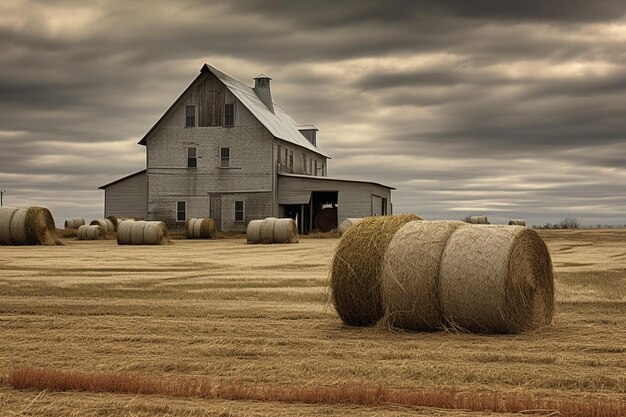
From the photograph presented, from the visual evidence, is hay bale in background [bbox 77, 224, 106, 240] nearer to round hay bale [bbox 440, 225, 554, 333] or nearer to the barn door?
the barn door

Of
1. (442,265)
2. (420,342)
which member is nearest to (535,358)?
(420,342)

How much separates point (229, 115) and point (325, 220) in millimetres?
8837

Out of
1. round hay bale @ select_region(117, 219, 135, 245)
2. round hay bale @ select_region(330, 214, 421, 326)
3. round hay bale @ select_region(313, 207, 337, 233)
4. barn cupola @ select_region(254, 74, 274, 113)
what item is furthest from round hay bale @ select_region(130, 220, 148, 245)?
round hay bale @ select_region(330, 214, 421, 326)

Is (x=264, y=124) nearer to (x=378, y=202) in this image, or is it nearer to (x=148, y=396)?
(x=378, y=202)

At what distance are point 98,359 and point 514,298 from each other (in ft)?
16.1

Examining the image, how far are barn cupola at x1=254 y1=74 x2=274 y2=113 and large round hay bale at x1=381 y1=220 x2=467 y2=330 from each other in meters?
46.3

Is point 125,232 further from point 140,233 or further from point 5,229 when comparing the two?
point 5,229

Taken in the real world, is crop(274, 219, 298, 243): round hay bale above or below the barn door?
below

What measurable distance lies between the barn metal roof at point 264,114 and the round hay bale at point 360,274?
119 ft

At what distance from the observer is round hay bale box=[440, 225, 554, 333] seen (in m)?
9.35

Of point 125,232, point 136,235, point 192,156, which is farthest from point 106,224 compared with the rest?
point 136,235

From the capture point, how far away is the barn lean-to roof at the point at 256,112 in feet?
153

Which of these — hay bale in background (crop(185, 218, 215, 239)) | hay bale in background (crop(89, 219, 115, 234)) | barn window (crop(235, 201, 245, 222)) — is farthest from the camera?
barn window (crop(235, 201, 245, 222))

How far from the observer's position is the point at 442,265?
9.55 metres
